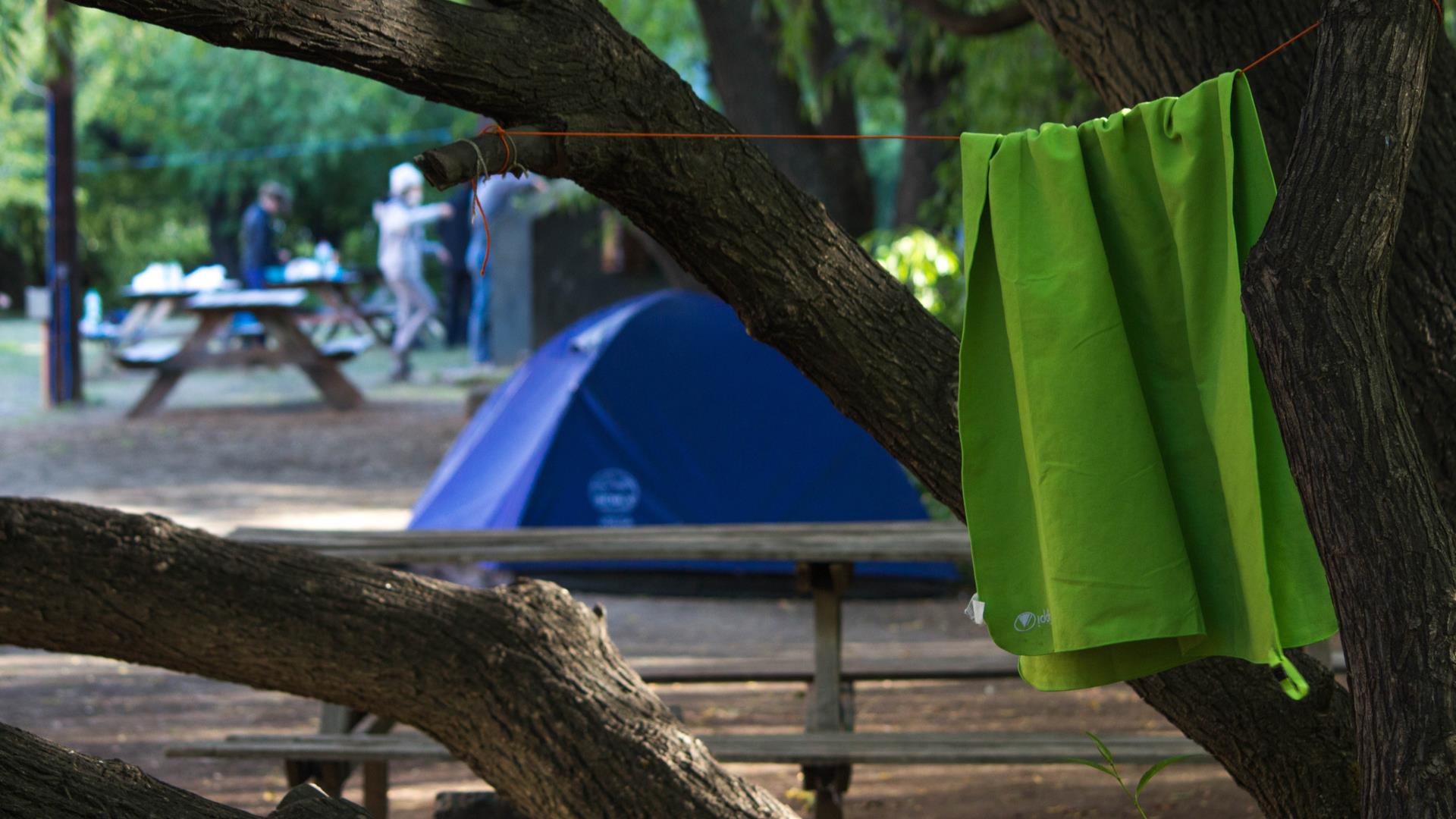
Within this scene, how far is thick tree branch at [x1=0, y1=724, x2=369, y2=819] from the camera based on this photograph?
1.84 metres

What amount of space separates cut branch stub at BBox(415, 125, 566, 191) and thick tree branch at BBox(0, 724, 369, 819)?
888 millimetres

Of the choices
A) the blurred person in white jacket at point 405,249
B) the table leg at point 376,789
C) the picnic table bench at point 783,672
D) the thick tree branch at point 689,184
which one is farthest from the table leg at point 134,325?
the thick tree branch at point 689,184

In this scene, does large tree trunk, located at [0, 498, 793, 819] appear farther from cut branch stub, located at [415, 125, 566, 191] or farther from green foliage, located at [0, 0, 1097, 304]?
green foliage, located at [0, 0, 1097, 304]

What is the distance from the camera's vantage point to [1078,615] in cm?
196

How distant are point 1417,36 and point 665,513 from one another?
505 centimetres

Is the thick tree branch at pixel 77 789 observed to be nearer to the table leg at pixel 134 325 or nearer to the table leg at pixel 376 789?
the table leg at pixel 376 789

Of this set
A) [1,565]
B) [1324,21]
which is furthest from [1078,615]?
[1,565]

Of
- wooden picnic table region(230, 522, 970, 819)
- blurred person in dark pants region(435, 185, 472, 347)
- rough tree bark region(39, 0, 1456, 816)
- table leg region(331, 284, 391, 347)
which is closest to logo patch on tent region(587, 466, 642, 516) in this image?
wooden picnic table region(230, 522, 970, 819)

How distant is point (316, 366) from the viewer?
12836 mm

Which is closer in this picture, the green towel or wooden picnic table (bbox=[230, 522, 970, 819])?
the green towel

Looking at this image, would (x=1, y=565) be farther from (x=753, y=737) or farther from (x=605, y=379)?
(x=605, y=379)

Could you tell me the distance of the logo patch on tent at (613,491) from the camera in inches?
264

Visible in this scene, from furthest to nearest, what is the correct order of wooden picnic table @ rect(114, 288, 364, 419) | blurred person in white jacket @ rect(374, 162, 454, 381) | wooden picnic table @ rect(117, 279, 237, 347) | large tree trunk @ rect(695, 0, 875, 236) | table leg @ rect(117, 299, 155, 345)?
1. table leg @ rect(117, 299, 155, 345)
2. wooden picnic table @ rect(117, 279, 237, 347)
3. blurred person in white jacket @ rect(374, 162, 454, 381)
4. wooden picnic table @ rect(114, 288, 364, 419)
5. large tree trunk @ rect(695, 0, 875, 236)

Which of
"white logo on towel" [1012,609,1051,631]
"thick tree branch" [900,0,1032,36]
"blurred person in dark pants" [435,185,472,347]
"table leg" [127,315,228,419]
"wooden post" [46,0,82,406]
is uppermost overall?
"blurred person in dark pants" [435,185,472,347]
